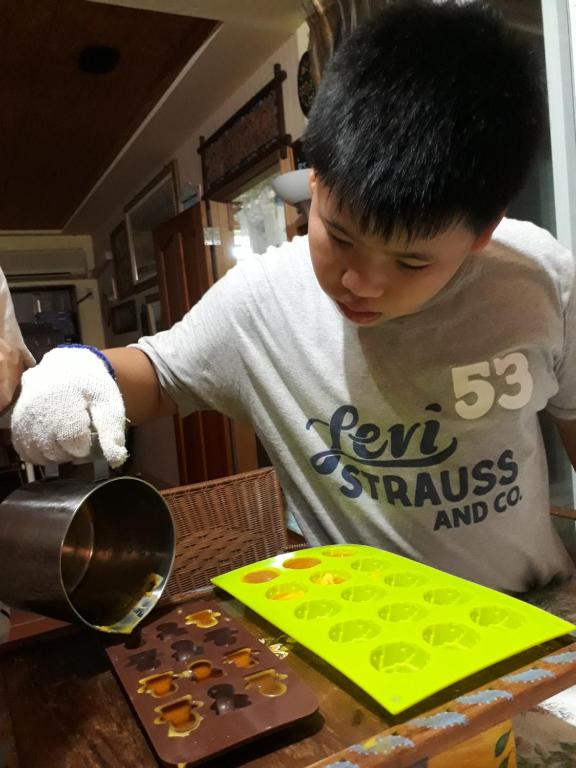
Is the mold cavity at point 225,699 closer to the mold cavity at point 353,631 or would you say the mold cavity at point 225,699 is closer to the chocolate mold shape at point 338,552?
the mold cavity at point 353,631

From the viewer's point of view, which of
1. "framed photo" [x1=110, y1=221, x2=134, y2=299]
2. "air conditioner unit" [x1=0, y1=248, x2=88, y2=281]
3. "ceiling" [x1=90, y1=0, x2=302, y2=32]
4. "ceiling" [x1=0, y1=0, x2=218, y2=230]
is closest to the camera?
"ceiling" [x1=90, y1=0, x2=302, y2=32]

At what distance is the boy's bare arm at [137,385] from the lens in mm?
741

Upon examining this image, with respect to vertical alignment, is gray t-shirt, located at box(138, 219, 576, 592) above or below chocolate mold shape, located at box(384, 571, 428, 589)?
above

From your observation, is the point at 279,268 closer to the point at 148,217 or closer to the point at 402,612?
the point at 402,612

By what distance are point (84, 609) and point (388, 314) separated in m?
0.42

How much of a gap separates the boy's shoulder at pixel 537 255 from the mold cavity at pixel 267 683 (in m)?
0.55

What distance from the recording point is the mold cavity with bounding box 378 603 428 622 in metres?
0.54

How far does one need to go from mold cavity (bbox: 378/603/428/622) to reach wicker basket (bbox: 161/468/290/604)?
12.2 inches

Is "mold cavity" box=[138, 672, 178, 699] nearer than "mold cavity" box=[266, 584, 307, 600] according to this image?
Yes

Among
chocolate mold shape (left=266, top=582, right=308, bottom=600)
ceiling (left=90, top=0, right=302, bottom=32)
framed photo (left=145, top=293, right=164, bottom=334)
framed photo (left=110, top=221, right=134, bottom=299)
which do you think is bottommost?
chocolate mold shape (left=266, top=582, right=308, bottom=600)

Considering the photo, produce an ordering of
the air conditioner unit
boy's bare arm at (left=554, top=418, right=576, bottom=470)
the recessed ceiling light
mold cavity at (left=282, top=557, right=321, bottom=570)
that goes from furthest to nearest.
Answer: the air conditioner unit < the recessed ceiling light < boy's bare arm at (left=554, top=418, right=576, bottom=470) < mold cavity at (left=282, top=557, right=321, bottom=570)

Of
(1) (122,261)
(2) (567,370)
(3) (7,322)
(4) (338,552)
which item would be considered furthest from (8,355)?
(1) (122,261)

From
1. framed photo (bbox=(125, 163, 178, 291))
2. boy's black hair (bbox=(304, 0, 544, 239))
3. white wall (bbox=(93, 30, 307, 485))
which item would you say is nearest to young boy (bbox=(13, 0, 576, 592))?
boy's black hair (bbox=(304, 0, 544, 239))

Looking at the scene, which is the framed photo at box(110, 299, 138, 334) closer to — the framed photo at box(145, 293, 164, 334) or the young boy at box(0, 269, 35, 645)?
the framed photo at box(145, 293, 164, 334)
